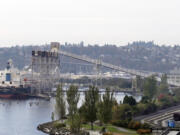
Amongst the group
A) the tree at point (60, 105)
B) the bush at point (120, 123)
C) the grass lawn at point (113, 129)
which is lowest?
the grass lawn at point (113, 129)

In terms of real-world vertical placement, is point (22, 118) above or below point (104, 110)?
Result: below

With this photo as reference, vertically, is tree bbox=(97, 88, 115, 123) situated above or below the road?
above

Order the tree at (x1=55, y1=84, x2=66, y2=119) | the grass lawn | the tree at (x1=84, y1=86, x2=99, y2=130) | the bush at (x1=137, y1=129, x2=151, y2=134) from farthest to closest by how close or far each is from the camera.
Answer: the tree at (x1=55, y1=84, x2=66, y2=119) < the tree at (x1=84, y1=86, x2=99, y2=130) < the grass lawn < the bush at (x1=137, y1=129, x2=151, y2=134)

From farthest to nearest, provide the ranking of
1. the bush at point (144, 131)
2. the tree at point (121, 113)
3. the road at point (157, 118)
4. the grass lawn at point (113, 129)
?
the tree at point (121, 113) → the road at point (157, 118) → the grass lawn at point (113, 129) → the bush at point (144, 131)

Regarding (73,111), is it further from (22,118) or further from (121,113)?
(22,118)

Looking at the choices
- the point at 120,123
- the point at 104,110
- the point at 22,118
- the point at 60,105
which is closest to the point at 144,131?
the point at 104,110

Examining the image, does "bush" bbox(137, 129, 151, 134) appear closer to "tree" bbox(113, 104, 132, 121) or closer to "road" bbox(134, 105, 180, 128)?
"road" bbox(134, 105, 180, 128)

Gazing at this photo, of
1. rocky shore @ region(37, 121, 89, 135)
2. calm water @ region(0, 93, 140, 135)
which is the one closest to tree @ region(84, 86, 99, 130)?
rocky shore @ region(37, 121, 89, 135)

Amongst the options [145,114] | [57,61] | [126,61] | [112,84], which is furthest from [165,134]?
[126,61]

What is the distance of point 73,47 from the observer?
500 feet

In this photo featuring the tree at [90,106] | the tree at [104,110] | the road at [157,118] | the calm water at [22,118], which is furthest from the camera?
the calm water at [22,118]

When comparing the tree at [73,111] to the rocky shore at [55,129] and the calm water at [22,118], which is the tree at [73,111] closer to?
the rocky shore at [55,129]

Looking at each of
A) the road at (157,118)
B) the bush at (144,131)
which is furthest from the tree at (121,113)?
the bush at (144,131)

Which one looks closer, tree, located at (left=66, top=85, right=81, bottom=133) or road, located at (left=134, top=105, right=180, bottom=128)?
tree, located at (left=66, top=85, right=81, bottom=133)
